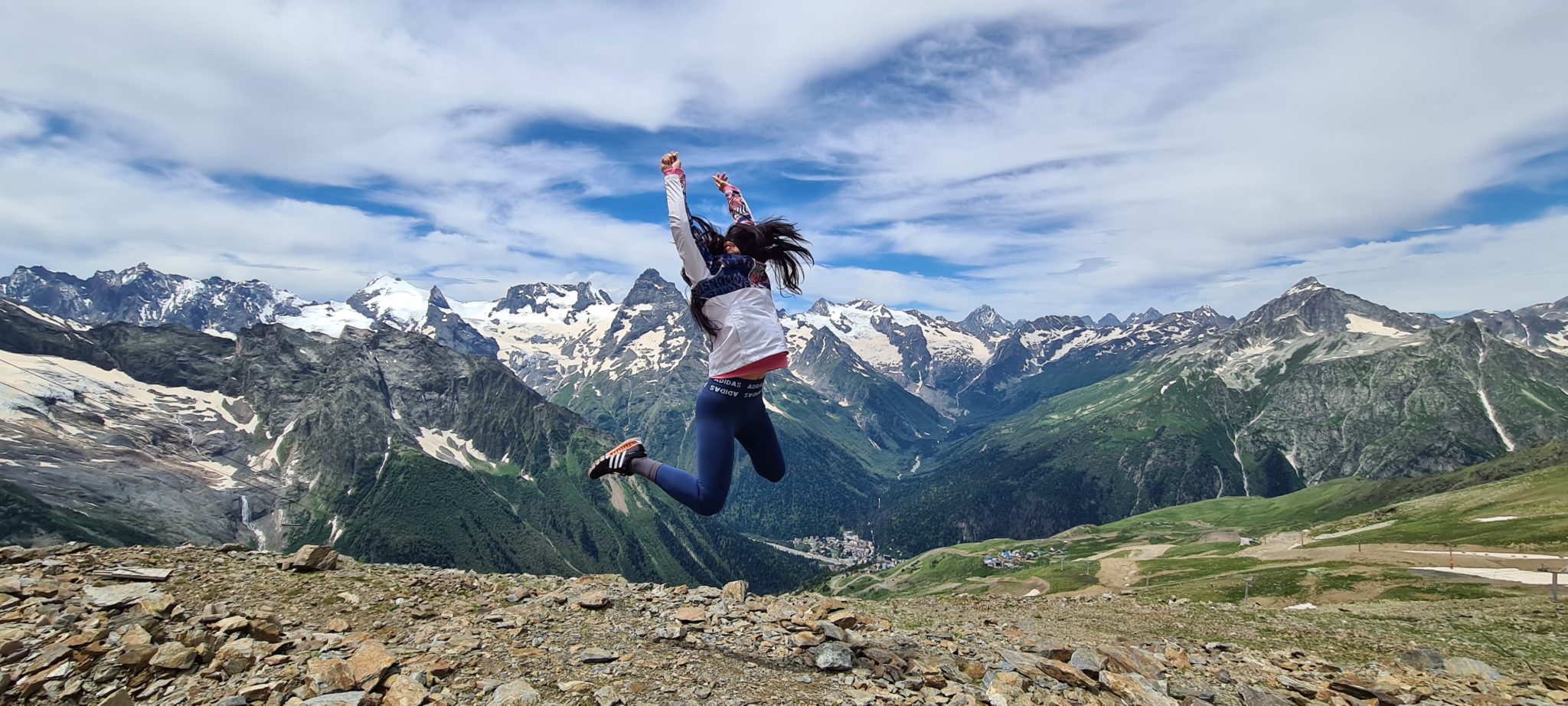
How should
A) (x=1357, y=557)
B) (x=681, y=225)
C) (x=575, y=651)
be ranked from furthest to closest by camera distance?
(x=1357, y=557) < (x=575, y=651) < (x=681, y=225)

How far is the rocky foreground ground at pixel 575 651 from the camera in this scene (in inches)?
396

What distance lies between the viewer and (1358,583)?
5347cm

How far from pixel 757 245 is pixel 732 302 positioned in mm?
1234

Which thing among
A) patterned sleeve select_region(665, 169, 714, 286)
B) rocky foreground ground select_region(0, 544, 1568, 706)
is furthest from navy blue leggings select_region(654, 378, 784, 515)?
rocky foreground ground select_region(0, 544, 1568, 706)

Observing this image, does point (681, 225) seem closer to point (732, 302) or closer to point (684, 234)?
point (684, 234)

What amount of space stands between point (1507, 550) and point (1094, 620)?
74.3 metres

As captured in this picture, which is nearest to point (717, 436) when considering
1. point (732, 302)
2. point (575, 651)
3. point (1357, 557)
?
point (732, 302)

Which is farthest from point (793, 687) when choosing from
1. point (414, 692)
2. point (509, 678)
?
point (414, 692)

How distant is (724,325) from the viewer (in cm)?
1173

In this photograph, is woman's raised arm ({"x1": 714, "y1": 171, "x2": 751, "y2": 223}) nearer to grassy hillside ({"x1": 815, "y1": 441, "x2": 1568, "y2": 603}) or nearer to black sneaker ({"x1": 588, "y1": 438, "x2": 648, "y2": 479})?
black sneaker ({"x1": 588, "y1": 438, "x2": 648, "y2": 479})

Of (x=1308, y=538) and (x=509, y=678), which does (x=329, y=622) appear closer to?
(x=509, y=678)

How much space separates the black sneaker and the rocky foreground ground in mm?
3100

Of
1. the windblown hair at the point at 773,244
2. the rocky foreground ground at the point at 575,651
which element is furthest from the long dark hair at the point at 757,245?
the rocky foreground ground at the point at 575,651

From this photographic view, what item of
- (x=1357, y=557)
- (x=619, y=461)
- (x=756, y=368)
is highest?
(x=756, y=368)
